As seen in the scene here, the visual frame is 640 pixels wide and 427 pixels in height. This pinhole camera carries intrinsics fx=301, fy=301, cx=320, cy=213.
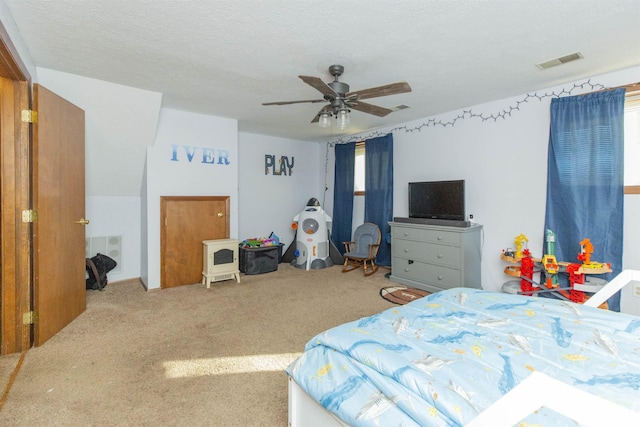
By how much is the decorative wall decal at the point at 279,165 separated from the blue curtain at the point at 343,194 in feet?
2.99

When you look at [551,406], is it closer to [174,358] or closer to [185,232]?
[174,358]

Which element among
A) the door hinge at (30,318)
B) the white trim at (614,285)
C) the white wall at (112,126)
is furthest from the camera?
the white wall at (112,126)

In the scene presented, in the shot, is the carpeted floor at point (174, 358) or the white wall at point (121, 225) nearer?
the carpeted floor at point (174, 358)

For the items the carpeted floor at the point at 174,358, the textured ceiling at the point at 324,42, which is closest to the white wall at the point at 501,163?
the textured ceiling at the point at 324,42

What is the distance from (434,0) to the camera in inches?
70.9

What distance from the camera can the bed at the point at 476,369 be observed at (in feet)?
2.42

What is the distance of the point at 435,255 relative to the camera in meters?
3.78

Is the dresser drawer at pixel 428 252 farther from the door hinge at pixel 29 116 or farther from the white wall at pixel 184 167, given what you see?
the door hinge at pixel 29 116

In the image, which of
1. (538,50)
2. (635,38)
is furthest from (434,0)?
(635,38)

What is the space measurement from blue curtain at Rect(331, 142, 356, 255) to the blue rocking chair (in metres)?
0.39

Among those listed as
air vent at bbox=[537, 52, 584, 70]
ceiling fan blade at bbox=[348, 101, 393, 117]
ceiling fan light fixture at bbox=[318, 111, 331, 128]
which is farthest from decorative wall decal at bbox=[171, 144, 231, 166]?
air vent at bbox=[537, 52, 584, 70]

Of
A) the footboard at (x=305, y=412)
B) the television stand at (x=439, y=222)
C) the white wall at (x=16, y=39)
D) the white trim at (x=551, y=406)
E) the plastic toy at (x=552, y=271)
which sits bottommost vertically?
the footboard at (x=305, y=412)

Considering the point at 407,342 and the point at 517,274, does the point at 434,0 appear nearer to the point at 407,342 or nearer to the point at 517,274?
the point at 407,342

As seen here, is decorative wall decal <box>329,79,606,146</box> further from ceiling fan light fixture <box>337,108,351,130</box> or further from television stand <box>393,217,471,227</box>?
ceiling fan light fixture <box>337,108,351,130</box>
